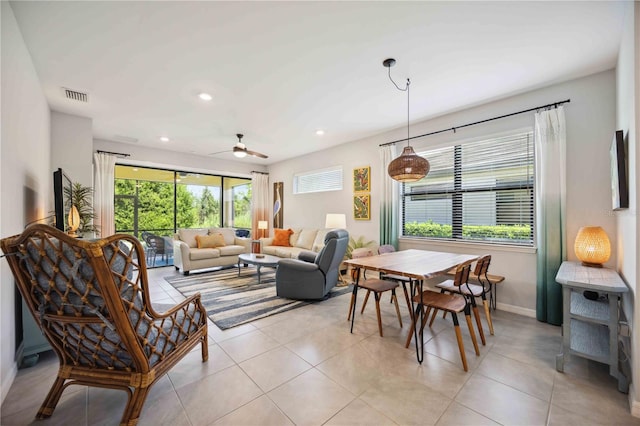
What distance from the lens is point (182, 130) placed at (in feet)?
15.3

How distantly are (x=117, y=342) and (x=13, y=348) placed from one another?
134 centimetres

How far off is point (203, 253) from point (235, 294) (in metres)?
1.82

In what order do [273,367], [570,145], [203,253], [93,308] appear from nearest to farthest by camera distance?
[93,308], [273,367], [570,145], [203,253]

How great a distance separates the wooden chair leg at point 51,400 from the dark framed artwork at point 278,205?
5.79m

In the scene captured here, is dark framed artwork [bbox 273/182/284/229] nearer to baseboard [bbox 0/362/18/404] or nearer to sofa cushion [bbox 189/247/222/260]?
sofa cushion [bbox 189/247/222/260]

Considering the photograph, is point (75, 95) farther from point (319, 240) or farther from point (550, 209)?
point (550, 209)

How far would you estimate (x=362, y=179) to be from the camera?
16.8 feet

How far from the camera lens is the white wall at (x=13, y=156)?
1.79 meters

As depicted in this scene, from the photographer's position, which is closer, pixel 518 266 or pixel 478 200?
pixel 518 266

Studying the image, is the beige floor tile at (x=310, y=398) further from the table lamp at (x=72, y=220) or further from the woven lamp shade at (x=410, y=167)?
the table lamp at (x=72, y=220)

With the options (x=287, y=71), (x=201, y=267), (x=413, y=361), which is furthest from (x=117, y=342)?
(x=201, y=267)

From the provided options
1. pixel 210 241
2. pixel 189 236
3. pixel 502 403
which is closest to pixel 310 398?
pixel 502 403

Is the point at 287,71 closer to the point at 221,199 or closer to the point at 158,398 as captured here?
the point at 158,398

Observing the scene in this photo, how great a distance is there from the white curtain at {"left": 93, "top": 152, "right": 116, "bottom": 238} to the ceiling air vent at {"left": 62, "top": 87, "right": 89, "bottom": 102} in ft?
6.47
